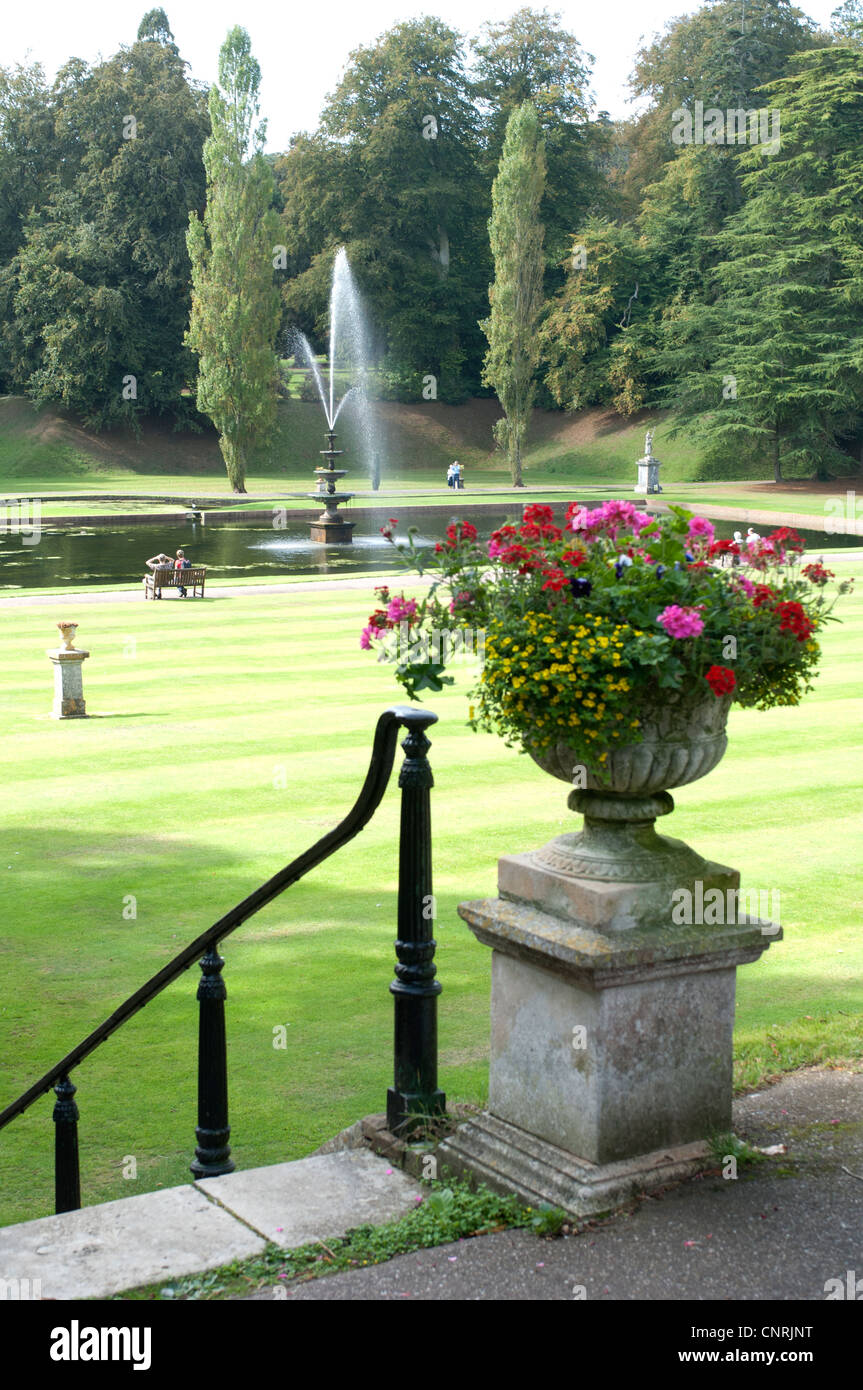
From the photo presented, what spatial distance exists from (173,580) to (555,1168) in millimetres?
19857

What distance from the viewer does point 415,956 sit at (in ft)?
12.7

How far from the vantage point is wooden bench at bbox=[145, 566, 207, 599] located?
22.5m

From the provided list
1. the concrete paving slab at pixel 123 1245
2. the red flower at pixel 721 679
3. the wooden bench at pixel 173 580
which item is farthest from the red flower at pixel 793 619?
the wooden bench at pixel 173 580

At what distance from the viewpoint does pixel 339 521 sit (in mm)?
34531

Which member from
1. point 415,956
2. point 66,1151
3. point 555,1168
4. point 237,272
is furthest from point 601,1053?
point 237,272

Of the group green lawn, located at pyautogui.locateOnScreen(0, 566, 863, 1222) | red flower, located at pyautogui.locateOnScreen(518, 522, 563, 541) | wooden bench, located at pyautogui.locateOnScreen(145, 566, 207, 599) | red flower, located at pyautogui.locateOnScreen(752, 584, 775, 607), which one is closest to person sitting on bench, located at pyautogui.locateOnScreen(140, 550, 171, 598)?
wooden bench, located at pyautogui.locateOnScreen(145, 566, 207, 599)

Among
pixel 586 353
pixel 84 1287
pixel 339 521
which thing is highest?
pixel 586 353

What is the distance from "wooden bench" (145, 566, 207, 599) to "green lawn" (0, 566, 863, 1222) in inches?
281

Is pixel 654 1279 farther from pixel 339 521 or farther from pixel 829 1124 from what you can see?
pixel 339 521

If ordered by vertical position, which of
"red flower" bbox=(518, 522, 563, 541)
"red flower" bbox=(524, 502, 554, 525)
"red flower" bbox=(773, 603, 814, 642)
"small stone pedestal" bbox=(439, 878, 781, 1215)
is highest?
"red flower" bbox=(524, 502, 554, 525)

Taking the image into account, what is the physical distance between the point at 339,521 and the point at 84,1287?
3189 cm

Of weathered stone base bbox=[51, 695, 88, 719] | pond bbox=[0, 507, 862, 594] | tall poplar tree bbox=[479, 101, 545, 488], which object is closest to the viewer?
weathered stone base bbox=[51, 695, 88, 719]

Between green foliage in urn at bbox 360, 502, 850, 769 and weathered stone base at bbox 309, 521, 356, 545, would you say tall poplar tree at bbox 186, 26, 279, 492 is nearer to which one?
weathered stone base at bbox 309, 521, 356, 545
